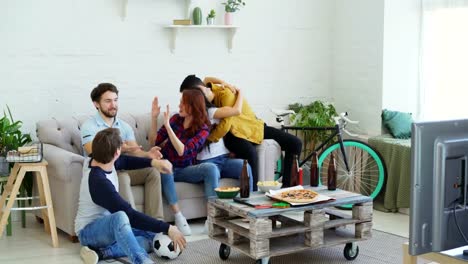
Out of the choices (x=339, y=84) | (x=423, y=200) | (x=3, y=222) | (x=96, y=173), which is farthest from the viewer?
(x=339, y=84)

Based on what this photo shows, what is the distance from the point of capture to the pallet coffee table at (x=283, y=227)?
4641 mm

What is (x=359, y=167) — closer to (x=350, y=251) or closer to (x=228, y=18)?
(x=228, y=18)

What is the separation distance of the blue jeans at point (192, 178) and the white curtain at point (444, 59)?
2246 millimetres

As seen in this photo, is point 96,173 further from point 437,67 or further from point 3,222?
point 437,67

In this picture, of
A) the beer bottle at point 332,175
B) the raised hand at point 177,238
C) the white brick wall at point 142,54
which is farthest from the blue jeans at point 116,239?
the white brick wall at point 142,54

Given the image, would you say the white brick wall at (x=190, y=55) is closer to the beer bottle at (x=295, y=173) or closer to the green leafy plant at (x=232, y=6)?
the green leafy plant at (x=232, y=6)

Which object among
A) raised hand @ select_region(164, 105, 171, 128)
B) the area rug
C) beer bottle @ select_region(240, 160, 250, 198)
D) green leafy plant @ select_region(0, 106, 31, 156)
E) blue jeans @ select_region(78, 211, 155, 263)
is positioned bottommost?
the area rug

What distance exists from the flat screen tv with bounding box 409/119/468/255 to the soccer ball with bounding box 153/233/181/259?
283cm

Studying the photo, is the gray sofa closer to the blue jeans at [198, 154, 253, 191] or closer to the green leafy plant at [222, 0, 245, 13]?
the blue jeans at [198, 154, 253, 191]

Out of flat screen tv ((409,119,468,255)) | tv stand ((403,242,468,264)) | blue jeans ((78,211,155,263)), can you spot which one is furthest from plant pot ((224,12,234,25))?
flat screen tv ((409,119,468,255))

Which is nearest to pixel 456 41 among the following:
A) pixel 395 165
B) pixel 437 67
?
pixel 437 67

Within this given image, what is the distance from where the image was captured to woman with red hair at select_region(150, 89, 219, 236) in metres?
5.75

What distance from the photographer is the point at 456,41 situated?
6.73m

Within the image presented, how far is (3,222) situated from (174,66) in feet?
7.01
